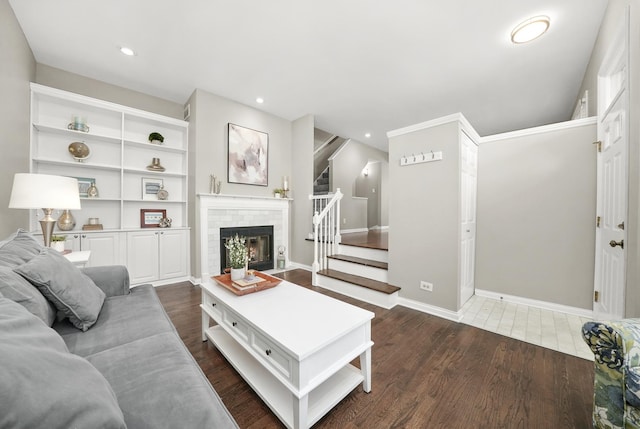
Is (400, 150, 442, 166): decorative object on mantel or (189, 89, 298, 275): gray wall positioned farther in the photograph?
(189, 89, 298, 275): gray wall

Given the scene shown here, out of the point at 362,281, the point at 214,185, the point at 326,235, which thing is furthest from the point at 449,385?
the point at 214,185

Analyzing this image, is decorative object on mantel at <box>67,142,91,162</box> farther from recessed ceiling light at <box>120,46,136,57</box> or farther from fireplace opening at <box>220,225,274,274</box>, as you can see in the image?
fireplace opening at <box>220,225,274,274</box>

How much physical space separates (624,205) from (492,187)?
1438 millimetres

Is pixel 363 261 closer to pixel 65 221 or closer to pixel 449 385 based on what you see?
pixel 449 385

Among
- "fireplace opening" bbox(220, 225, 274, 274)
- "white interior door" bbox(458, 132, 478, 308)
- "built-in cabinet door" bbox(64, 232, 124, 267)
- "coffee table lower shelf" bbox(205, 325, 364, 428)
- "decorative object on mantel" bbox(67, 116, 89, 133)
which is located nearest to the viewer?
"coffee table lower shelf" bbox(205, 325, 364, 428)

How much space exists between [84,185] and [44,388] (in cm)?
383

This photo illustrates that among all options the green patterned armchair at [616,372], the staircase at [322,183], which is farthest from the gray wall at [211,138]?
the green patterned armchair at [616,372]

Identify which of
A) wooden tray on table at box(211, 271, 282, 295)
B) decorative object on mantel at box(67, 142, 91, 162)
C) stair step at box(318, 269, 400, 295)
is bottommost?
stair step at box(318, 269, 400, 295)

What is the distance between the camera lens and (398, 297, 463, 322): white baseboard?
2538mm

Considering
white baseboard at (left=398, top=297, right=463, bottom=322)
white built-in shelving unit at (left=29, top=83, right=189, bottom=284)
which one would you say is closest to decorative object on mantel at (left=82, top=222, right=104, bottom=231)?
white built-in shelving unit at (left=29, top=83, right=189, bottom=284)

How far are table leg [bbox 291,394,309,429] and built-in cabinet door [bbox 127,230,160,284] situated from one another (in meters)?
3.23

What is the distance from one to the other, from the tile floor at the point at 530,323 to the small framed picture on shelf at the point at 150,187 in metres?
4.47

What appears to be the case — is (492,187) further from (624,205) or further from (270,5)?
(270,5)

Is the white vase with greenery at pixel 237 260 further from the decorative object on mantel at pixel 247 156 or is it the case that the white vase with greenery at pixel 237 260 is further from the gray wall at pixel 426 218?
the decorative object on mantel at pixel 247 156
